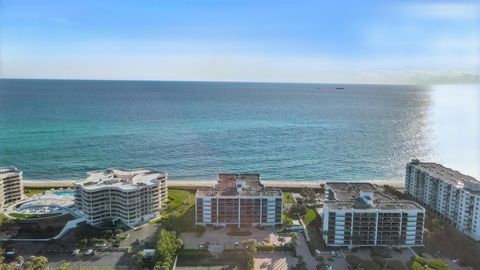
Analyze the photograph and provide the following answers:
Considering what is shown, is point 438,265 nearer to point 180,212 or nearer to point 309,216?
point 309,216

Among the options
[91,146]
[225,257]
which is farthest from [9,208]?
[91,146]

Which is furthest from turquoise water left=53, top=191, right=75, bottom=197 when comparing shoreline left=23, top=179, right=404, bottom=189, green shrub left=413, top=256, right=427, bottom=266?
green shrub left=413, top=256, right=427, bottom=266

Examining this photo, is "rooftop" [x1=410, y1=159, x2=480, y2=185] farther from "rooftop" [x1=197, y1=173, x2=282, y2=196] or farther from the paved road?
"rooftop" [x1=197, y1=173, x2=282, y2=196]

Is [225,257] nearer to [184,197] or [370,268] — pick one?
[370,268]

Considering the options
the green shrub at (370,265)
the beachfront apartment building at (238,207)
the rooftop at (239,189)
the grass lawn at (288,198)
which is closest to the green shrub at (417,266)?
the green shrub at (370,265)

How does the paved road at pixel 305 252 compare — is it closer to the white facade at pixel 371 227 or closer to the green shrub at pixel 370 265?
the white facade at pixel 371 227

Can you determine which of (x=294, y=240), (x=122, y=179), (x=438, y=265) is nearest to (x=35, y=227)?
(x=122, y=179)
